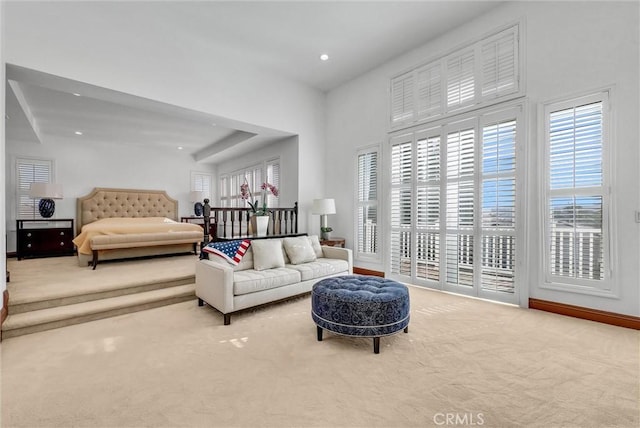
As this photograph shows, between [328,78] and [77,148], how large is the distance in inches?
240

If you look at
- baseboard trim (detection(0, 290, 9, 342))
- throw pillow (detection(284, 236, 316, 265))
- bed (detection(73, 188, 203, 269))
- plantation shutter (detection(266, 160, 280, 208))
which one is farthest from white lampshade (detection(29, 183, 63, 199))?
throw pillow (detection(284, 236, 316, 265))

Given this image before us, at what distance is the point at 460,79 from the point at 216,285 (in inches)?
159

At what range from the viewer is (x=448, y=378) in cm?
192

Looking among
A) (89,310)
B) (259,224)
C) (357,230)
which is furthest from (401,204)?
(89,310)

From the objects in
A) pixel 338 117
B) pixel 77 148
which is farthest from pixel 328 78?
pixel 77 148

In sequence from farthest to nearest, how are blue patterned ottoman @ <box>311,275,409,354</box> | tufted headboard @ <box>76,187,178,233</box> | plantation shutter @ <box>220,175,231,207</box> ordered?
1. plantation shutter @ <box>220,175,231,207</box>
2. tufted headboard @ <box>76,187,178,233</box>
3. blue patterned ottoman @ <box>311,275,409,354</box>

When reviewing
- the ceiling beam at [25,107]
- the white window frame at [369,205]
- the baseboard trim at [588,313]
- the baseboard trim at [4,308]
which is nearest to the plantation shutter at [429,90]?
the white window frame at [369,205]

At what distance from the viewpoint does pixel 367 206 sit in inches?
195

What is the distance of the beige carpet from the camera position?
1573mm

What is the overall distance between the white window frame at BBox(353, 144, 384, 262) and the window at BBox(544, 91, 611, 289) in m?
2.20

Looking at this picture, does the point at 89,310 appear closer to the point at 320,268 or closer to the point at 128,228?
the point at 128,228

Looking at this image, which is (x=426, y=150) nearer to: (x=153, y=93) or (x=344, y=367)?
(x=344, y=367)

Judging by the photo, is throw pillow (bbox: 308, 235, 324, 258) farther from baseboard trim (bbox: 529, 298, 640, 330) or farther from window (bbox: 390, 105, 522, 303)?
baseboard trim (bbox: 529, 298, 640, 330)

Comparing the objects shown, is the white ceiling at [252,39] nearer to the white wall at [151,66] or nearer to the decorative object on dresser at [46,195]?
the white wall at [151,66]
